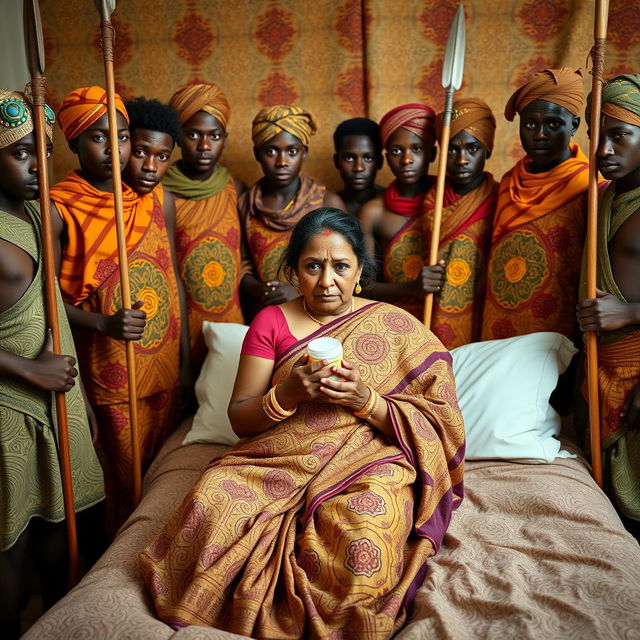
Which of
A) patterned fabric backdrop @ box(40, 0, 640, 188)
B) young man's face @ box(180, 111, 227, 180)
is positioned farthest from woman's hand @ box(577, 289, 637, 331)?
young man's face @ box(180, 111, 227, 180)

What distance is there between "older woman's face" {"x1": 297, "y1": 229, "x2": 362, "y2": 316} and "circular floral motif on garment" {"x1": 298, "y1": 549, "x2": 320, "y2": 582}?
76 centimetres

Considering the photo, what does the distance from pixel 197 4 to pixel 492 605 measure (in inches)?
127

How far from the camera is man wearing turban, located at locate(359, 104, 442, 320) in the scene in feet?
9.66

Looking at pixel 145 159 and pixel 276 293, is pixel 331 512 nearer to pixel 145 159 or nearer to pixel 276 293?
pixel 276 293

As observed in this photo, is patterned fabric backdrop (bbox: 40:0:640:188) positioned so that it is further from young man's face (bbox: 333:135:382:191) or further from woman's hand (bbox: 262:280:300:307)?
woman's hand (bbox: 262:280:300:307)

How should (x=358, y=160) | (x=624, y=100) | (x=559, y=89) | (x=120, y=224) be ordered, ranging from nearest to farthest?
(x=624, y=100), (x=120, y=224), (x=559, y=89), (x=358, y=160)

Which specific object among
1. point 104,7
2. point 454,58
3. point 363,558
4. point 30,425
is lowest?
point 363,558

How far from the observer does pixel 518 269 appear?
276 cm

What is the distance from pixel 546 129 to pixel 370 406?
58.1 inches

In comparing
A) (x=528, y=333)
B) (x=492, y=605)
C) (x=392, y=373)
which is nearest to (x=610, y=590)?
(x=492, y=605)

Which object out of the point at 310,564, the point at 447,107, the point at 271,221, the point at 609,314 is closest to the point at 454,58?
the point at 447,107

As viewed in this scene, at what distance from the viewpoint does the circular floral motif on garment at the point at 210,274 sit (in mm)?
3018

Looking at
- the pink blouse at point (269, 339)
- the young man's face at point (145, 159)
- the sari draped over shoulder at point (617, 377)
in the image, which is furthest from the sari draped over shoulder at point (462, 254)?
the young man's face at point (145, 159)

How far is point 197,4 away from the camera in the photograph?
350 centimetres
